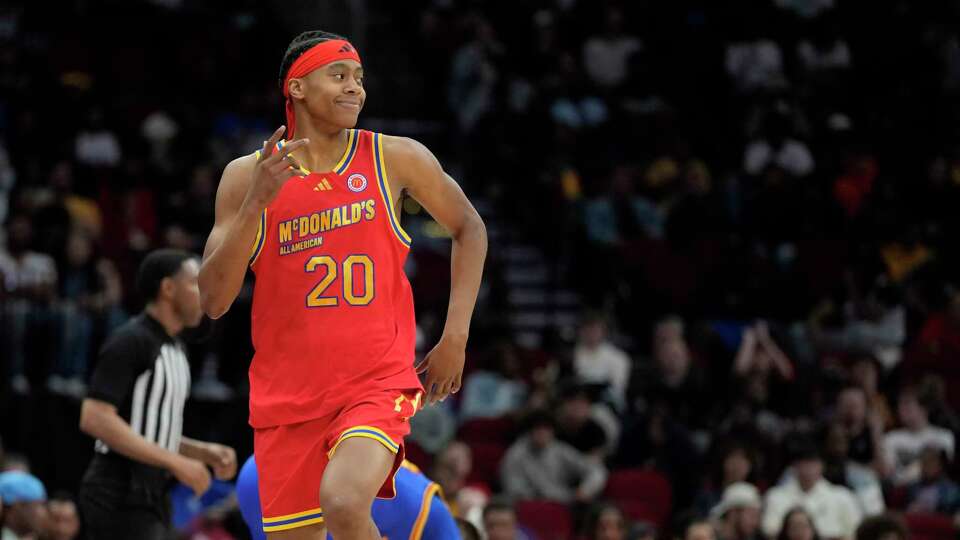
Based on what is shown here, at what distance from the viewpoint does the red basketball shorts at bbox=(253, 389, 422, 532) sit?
18.1 ft

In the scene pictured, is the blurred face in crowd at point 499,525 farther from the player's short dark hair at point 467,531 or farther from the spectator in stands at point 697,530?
the player's short dark hair at point 467,531

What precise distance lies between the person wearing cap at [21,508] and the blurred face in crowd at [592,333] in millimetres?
6212

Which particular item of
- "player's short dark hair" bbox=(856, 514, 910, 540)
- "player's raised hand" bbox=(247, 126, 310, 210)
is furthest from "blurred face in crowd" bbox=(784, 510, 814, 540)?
"player's raised hand" bbox=(247, 126, 310, 210)

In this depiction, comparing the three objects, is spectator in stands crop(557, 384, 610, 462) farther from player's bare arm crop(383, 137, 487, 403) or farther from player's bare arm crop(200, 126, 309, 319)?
player's bare arm crop(200, 126, 309, 319)

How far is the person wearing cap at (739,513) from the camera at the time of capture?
11.3m

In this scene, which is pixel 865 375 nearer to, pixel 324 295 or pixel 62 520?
pixel 62 520

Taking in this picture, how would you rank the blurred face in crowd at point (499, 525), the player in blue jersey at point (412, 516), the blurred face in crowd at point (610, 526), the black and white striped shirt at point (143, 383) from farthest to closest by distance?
the blurred face in crowd at point (610, 526) → the blurred face in crowd at point (499, 525) → the black and white striped shirt at point (143, 383) → the player in blue jersey at point (412, 516)

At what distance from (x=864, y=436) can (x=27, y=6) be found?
11.9m

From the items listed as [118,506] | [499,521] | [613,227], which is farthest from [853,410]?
[118,506]

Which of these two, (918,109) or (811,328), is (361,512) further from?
(918,109)

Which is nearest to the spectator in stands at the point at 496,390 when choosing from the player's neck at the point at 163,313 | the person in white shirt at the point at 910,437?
the person in white shirt at the point at 910,437

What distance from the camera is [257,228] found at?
5.50 meters

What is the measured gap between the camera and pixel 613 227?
56.5 ft

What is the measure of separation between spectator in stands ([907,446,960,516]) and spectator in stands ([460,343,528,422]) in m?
3.61
